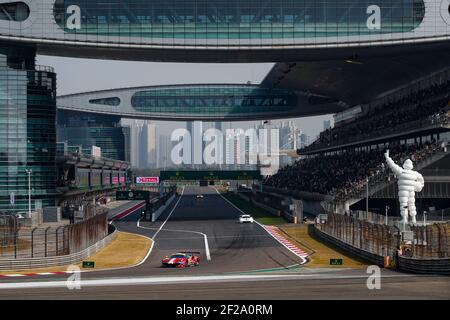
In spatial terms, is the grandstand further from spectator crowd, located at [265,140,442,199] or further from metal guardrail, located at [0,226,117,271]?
metal guardrail, located at [0,226,117,271]

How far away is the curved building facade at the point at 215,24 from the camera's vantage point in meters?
67.6

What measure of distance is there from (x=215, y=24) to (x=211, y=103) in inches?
2476

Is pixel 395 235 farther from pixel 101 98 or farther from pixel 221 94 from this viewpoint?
pixel 101 98

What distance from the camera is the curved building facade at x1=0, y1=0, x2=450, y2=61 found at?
67625 millimetres

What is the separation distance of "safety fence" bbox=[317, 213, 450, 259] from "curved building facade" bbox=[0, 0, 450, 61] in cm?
2525

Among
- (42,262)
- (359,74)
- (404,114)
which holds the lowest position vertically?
(42,262)

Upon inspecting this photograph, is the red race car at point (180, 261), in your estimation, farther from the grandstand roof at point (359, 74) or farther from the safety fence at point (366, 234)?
the grandstand roof at point (359, 74)

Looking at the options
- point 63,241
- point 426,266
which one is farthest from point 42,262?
point 426,266

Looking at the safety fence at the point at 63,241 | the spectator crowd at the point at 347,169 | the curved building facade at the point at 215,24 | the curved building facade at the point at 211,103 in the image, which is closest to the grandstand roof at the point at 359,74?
the curved building facade at the point at 215,24

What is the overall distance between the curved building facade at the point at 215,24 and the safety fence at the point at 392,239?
25.3 m

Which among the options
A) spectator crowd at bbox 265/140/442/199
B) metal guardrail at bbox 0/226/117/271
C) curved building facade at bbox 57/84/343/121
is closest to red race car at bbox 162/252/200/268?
metal guardrail at bbox 0/226/117/271

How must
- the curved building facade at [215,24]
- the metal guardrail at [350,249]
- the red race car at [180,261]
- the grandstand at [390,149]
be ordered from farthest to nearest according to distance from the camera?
1. the curved building facade at [215,24]
2. the grandstand at [390,149]
3. the red race car at [180,261]
4. the metal guardrail at [350,249]

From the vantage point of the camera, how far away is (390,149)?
7712 cm

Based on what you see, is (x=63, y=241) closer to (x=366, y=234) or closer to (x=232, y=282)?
(x=232, y=282)
